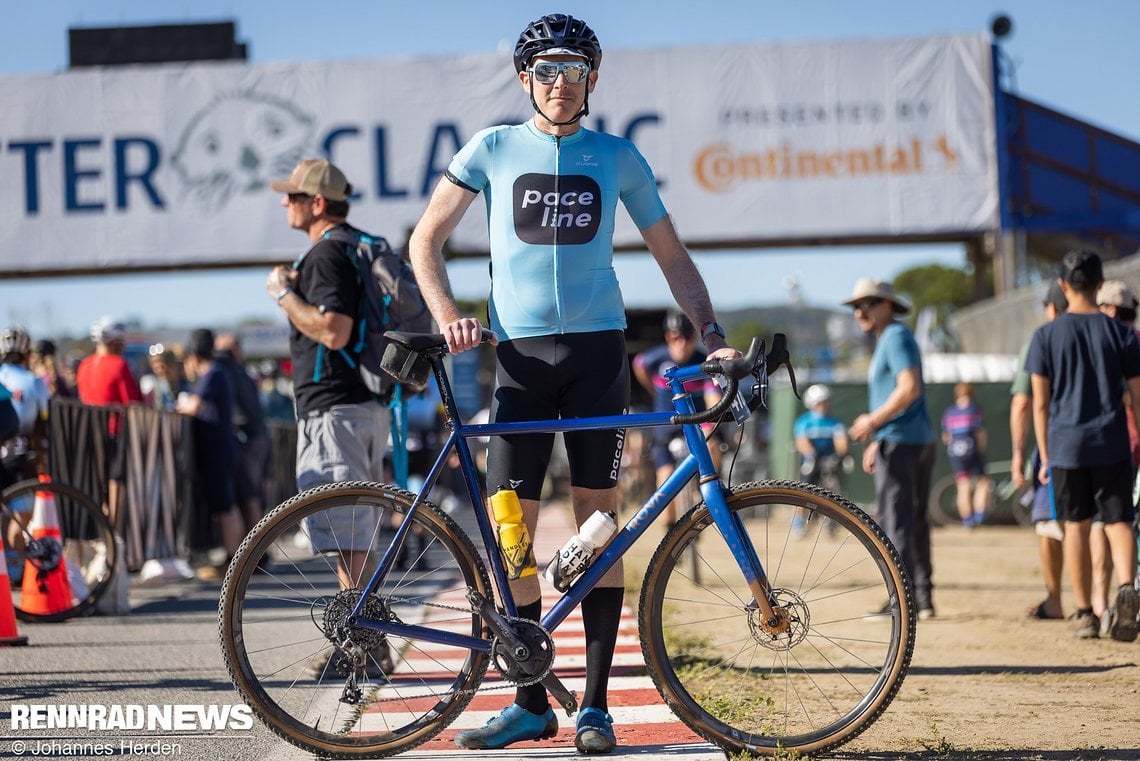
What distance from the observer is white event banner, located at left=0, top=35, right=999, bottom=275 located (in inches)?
1079

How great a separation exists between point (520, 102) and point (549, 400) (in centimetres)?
2363

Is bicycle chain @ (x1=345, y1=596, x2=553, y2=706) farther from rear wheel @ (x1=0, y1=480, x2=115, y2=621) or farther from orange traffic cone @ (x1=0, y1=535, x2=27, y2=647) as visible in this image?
rear wheel @ (x1=0, y1=480, x2=115, y2=621)

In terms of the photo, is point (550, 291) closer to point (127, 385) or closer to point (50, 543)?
point (50, 543)

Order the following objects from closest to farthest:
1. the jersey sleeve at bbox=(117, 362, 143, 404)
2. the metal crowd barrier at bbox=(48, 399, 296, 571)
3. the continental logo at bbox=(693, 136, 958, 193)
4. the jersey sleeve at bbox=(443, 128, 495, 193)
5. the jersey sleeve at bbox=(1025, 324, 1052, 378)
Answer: the jersey sleeve at bbox=(443, 128, 495, 193), the jersey sleeve at bbox=(1025, 324, 1052, 378), the metal crowd barrier at bbox=(48, 399, 296, 571), the jersey sleeve at bbox=(117, 362, 143, 404), the continental logo at bbox=(693, 136, 958, 193)

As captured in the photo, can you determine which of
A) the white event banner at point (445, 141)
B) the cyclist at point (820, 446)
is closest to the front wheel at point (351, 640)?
the cyclist at point (820, 446)

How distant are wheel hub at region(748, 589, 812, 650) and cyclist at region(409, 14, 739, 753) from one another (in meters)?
0.50

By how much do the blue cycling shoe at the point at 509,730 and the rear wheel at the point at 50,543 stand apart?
14.5 ft

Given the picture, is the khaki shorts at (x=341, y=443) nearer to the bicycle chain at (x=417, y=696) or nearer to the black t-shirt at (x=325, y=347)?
the black t-shirt at (x=325, y=347)

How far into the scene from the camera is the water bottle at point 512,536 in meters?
4.62

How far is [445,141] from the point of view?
92.5 ft

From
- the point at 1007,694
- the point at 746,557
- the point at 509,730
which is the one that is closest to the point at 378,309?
the point at 509,730

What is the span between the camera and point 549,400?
479cm

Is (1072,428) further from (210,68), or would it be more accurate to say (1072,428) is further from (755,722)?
(210,68)

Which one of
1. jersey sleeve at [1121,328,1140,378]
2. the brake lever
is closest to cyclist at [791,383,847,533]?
jersey sleeve at [1121,328,1140,378]
